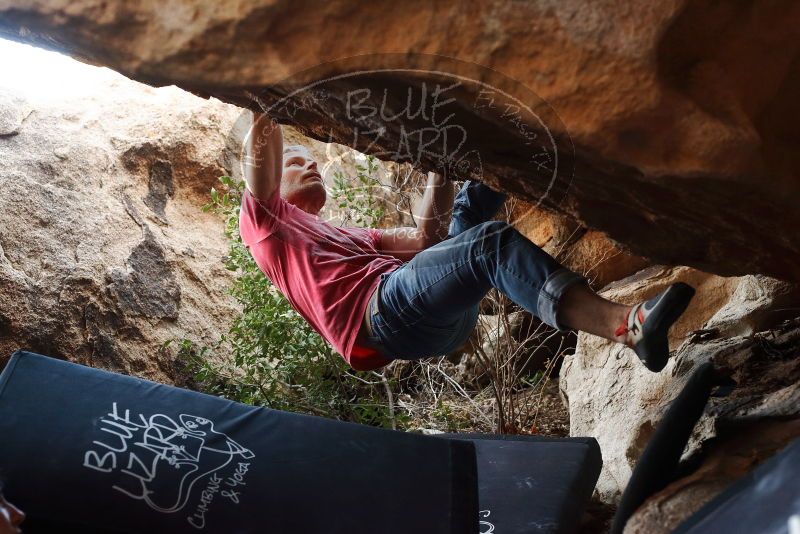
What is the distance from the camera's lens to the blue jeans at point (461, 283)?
199cm

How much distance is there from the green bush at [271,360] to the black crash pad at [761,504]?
2.43 meters

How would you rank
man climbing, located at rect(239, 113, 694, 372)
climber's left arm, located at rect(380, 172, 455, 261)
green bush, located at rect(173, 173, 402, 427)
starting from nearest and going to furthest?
man climbing, located at rect(239, 113, 694, 372)
climber's left arm, located at rect(380, 172, 455, 261)
green bush, located at rect(173, 173, 402, 427)

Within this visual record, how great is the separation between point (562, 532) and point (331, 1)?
1793mm

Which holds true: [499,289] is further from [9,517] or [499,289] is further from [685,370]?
[9,517]

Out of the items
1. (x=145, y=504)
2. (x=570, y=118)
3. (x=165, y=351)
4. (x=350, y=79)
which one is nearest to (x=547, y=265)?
(x=570, y=118)

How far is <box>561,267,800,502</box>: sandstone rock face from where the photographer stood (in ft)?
7.68

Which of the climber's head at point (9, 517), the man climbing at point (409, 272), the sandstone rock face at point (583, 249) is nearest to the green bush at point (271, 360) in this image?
the sandstone rock face at point (583, 249)

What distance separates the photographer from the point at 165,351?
4102mm

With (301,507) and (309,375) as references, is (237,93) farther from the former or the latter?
(309,375)

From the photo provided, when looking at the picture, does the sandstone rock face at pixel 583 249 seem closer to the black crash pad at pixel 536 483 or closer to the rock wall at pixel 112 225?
the rock wall at pixel 112 225

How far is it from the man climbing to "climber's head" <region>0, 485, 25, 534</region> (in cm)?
98

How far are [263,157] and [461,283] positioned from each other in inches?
25.6

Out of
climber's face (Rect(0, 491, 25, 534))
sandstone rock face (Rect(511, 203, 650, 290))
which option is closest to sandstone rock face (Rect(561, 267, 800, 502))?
sandstone rock face (Rect(511, 203, 650, 290))

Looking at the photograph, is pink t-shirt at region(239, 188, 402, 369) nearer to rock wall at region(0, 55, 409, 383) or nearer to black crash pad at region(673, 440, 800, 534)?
rock wall at region(0, 55, 409, 383)
